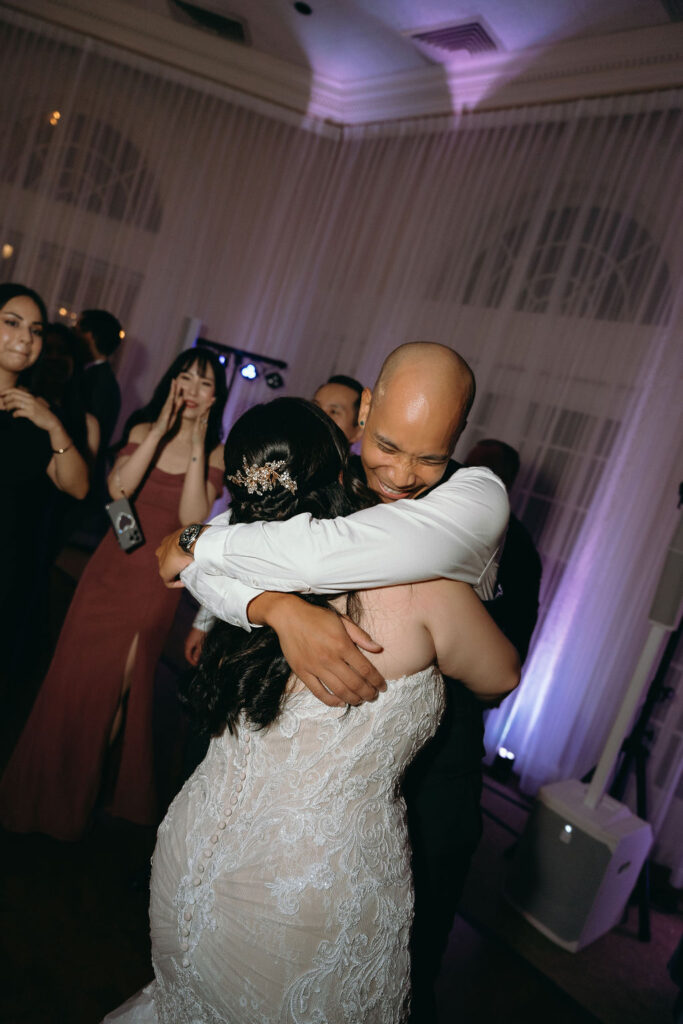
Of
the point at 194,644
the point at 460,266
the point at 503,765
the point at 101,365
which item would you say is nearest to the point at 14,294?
the point at 194,644

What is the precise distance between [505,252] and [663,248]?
1.18 m

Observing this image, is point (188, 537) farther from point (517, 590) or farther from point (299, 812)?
point (517, 590)

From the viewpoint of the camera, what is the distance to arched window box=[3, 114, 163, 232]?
5953mm

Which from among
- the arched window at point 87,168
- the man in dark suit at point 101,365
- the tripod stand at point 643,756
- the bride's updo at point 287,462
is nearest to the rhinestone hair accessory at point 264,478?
the bride's updo at point 287,462

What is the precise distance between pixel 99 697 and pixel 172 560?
148 centimetres

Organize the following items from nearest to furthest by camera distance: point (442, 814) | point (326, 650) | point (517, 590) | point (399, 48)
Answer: point (326, 650) → point (442, 814) → point (517, 590) → point (399, 48)

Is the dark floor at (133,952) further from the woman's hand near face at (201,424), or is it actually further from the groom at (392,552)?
the woman's hand near face at (201,424)

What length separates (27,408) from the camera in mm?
2449

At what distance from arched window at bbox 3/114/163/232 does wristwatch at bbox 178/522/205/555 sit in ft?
18.3

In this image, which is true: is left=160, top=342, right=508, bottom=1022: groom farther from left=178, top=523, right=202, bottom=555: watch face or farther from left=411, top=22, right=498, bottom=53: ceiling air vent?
left=411, top=22, right=498, bottom=53: ceiling air vent

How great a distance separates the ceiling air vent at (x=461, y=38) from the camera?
4.42m

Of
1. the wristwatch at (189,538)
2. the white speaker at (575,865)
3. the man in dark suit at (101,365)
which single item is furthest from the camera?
the man in dark suit at (101,365)

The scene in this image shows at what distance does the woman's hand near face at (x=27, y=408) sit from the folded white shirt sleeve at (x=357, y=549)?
1558mm

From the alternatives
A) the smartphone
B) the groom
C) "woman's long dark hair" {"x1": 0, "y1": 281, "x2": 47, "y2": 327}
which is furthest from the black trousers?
"woman's long dark hair" {"x1": 0, "y1": 281, "x2": 47, "y2": 327}
